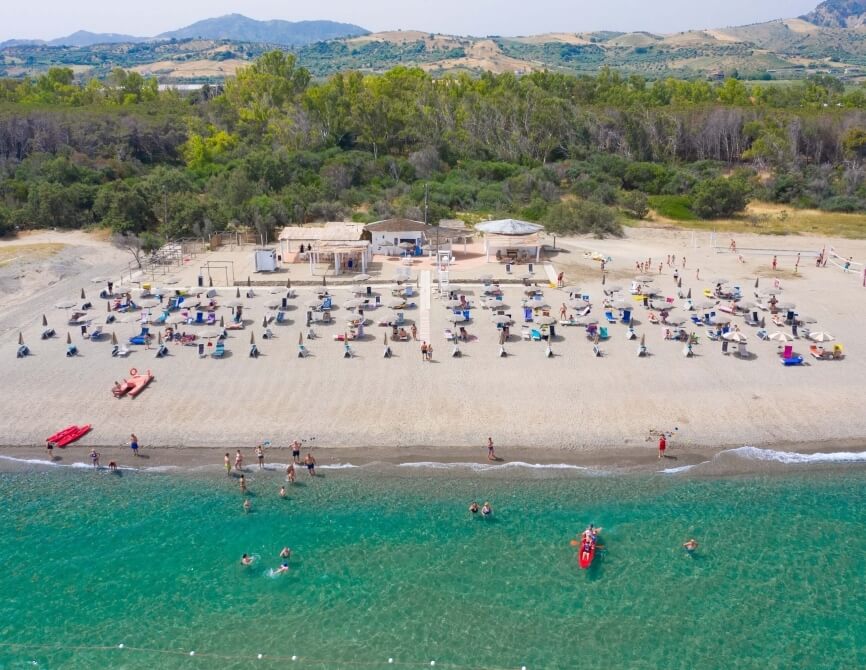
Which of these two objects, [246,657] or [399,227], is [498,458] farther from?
[399,227]

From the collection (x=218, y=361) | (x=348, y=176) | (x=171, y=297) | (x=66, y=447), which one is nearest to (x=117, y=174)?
(x=348, y=176)

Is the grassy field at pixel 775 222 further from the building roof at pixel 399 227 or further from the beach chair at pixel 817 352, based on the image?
the beach chair at pixel 817 352

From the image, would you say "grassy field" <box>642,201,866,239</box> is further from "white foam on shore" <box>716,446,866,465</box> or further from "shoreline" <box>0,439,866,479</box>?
"shoreline" <box>0,439,866,479</box>

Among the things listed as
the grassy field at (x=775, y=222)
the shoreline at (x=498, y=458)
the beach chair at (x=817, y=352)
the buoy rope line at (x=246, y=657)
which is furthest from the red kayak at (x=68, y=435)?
the grassy field at (x=775, y=222)

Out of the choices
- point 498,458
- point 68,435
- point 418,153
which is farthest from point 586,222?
point 68,435

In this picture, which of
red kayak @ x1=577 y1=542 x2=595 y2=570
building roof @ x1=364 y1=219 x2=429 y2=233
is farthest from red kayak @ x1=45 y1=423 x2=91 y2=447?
building roof @ x1=364 y1=219 x2=429 y2=233

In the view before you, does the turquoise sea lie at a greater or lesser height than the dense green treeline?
lesser
